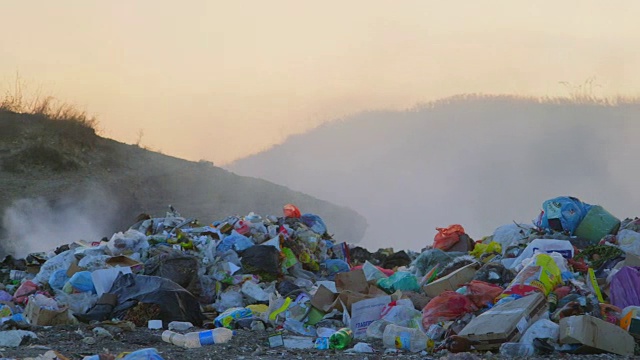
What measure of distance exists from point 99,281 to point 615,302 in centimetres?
462

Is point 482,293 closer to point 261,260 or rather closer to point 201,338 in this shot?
point 201,338

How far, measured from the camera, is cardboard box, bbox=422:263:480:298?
7.73 m

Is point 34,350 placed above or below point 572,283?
below

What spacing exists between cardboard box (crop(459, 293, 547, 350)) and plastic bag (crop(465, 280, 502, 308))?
17.7 inches

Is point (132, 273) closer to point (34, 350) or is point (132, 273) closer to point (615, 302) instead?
point (34, 350)

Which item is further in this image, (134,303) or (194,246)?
(194,246)

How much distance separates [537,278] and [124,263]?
4.37 metres

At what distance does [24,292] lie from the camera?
8.91m

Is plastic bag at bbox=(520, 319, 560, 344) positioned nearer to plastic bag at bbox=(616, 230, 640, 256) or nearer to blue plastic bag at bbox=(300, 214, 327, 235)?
plastic bag at bbox=(616, 230, 640, 256)

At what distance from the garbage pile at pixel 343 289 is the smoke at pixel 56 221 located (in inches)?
297

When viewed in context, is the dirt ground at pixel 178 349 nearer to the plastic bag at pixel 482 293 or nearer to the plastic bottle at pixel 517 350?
the plastic bottle at pixel 517 350

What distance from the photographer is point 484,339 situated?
5852 millimetres

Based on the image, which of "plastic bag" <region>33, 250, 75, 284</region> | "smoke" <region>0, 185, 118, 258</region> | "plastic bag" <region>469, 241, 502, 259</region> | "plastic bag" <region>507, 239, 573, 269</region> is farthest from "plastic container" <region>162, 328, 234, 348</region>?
"smoke" <region>0, 185, 118, 258</region>

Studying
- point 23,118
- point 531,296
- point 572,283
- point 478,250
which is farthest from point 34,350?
point 23,118
